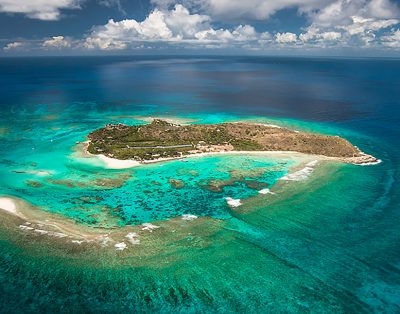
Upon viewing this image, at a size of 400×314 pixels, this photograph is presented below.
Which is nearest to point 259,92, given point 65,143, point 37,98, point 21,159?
point 37,98

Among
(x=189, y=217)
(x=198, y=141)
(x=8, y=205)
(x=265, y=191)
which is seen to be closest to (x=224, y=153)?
(x=198, y=141)

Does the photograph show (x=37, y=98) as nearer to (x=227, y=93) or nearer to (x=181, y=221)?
(x=227, y=93)

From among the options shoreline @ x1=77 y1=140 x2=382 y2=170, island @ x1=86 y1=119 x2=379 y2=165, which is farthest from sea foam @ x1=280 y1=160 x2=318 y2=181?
island @ x1=86 y1=119 x2=379 y2=165

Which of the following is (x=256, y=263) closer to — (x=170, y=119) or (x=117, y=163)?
(x=117, y=163)

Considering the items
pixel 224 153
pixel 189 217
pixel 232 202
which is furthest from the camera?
pixel 224 153

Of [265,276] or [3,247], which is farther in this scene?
[3,247]

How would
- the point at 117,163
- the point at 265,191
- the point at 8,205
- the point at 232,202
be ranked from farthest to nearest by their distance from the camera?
1. the point at 117,163
2. the point at 265,191
3. the point at 232,202
4. the point at 8,205

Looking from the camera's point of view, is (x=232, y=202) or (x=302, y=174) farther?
(x=302, y=174)

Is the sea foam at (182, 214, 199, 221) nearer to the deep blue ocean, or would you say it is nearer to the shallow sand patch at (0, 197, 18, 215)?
the deep blue ocean

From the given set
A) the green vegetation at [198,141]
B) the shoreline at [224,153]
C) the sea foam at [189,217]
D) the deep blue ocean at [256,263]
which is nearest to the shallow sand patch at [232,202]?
the deep blue ocean at [256,263]
